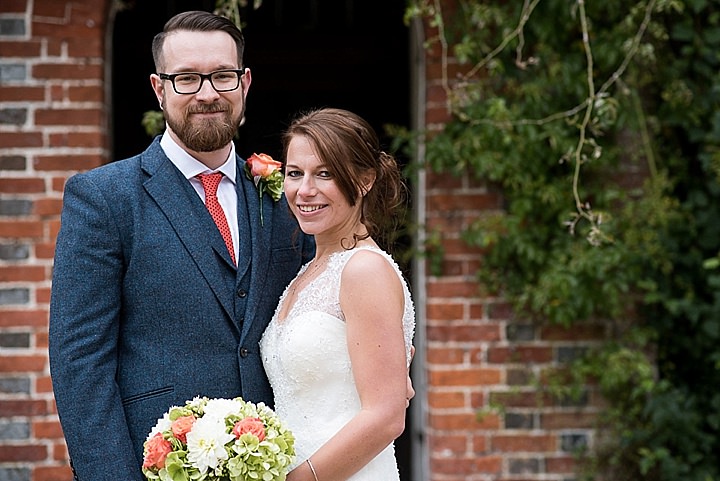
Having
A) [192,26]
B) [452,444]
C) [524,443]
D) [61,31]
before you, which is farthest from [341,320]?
[61,31]

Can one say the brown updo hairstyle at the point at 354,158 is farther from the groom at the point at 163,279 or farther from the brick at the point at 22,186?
the brick at the point at 22,186

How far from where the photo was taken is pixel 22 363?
12.3ft

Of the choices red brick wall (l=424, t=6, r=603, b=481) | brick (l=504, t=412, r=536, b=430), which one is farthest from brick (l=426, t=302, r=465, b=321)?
brick (l=504, t=412, r=536, b=430)

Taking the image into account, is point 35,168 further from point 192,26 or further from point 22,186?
point 192,26

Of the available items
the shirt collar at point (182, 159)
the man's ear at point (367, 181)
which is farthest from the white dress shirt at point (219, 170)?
the man's ear at point (367, 181)

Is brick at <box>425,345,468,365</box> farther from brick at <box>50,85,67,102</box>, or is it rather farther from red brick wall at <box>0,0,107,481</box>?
brick at <box>50,85,67,102</box>

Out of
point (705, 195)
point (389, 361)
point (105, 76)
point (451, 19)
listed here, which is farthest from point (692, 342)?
point (105, 76)

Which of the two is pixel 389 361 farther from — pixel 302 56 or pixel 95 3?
pixel 302 56

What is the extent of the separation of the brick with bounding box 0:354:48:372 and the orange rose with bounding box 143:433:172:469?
1.79 m

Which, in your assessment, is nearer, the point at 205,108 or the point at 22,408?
the point at 205,108

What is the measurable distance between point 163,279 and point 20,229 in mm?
1593

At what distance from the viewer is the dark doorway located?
16.3ft

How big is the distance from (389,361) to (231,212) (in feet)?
2.07

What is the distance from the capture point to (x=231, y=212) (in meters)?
2.62
